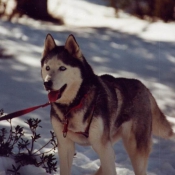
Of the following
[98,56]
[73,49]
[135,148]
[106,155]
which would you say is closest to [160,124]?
[135,148]

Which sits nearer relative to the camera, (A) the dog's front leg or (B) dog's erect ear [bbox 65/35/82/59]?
(B) dog's erect ear [bbox 65/35/82/59]

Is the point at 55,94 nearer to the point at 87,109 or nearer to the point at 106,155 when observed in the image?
the point at 87,109

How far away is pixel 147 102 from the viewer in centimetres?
413

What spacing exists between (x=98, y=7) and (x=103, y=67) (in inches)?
121

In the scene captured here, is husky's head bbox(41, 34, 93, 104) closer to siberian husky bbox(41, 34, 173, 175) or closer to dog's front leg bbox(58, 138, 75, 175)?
siberian husky bbox(41, 34, 173, 175)

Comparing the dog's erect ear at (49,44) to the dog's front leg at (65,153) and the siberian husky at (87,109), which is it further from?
the dog's front leg at (65,153)

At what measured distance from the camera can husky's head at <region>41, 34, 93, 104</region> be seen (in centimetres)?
336

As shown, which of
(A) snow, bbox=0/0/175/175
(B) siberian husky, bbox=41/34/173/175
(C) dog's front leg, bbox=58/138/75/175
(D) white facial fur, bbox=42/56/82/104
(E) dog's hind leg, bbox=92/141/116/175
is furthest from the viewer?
(A) snow, bbox=0/0/175/175

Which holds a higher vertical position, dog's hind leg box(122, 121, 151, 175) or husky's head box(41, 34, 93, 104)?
husky's head box(41, 34, 93, 104)

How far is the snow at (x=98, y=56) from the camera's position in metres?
5.46

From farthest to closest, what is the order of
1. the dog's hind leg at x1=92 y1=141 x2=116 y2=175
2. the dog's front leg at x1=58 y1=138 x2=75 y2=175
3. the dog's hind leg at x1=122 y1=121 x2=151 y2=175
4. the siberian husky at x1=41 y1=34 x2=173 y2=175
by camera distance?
the dog's hind leg at x1=122 y1=121 x2=151 y2=175
the dog's front leg at x1=58 y1=138 x2=75 y2=175
the dog's hind leg at x1=92 y1=141 x2=116 y2=175
the siberian husky at x1=41 y1=34 x2=173 y2=175

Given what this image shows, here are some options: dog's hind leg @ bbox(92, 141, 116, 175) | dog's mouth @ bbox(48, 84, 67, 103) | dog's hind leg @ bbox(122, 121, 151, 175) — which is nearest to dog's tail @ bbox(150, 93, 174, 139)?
dog's hind leg @ bbox(122, 121, 151, 175)

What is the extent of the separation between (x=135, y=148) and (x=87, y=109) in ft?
2.15

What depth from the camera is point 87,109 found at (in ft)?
11.8
